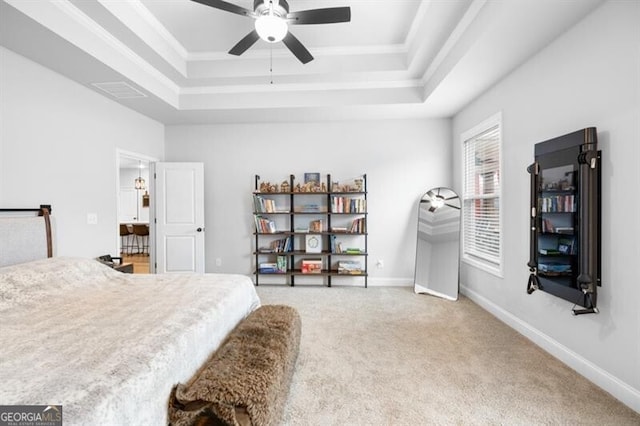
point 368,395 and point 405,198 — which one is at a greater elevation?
point 405,198

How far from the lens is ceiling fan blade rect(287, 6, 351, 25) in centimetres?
222

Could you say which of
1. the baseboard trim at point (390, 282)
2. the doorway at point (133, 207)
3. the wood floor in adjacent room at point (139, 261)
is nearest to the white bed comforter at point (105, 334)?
the baseboard trim at point (390, 282)

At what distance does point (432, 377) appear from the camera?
83.6 inches

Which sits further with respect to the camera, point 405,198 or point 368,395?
point 405,198

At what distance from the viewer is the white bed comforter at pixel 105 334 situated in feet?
3.16

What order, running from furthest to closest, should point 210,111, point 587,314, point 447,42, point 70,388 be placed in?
point 210,111
point 447,42
point 587,314
point 70,388

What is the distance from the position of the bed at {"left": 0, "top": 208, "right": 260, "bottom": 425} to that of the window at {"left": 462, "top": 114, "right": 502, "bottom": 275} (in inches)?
111

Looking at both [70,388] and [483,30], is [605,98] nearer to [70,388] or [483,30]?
[483,30]

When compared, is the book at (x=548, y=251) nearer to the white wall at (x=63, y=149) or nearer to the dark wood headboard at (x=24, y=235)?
the dark wood headboard at (x=24, y=235)

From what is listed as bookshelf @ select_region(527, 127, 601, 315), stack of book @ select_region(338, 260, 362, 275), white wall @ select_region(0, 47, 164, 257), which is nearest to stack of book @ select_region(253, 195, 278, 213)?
stack of book @ select_region(338, 260, 362, 275)

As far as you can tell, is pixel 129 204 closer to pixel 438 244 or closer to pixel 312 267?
pixel 312 267

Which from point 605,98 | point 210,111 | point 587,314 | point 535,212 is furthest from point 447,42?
point 210,111

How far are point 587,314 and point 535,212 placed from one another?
2.75ft

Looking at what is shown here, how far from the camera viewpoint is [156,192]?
4484 mm
